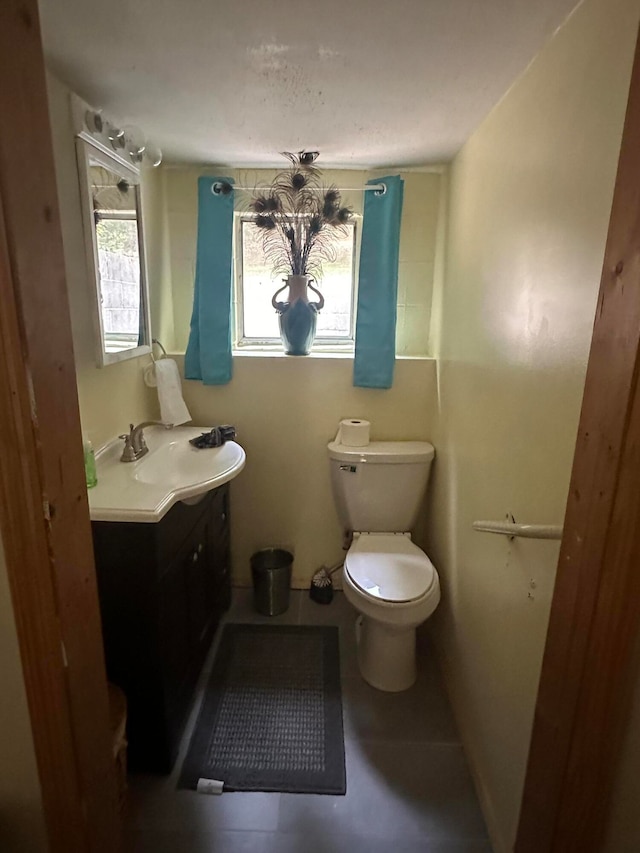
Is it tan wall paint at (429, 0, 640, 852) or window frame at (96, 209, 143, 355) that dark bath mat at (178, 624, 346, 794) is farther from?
window frame at (96, 209, 143, 355)

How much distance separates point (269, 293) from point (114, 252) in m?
0.82

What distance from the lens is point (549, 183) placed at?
1075 mm

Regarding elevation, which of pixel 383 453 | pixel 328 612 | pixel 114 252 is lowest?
pixel 328 612

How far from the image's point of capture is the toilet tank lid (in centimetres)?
213

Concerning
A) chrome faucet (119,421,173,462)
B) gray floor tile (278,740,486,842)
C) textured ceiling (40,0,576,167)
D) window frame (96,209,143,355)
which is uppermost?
textured ceiling (40,0,576,167)

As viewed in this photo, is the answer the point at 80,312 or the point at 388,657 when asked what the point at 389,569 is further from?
the point at 80,312

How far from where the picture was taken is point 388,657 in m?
1.89

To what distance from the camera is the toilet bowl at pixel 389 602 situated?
173cm

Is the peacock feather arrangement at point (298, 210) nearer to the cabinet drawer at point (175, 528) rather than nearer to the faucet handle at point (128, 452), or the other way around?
the faucet handle at point (128, 452)

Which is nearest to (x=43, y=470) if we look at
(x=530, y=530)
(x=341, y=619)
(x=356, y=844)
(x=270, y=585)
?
(x=530, y=530)

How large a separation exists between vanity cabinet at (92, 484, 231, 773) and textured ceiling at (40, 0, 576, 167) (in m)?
1.21

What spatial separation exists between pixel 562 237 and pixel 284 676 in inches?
72.2

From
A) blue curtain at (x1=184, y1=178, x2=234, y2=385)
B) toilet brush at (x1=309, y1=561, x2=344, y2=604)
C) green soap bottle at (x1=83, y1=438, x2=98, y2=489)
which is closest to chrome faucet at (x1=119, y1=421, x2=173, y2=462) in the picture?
green soap bottle at (x1=83, y1=438, x2=98, y2=489)

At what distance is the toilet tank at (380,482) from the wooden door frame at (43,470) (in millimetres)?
1414
